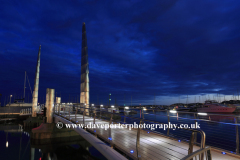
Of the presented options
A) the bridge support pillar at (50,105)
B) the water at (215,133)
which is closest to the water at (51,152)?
the bridge support pillar at (50,105)

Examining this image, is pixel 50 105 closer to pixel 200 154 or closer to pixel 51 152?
pixel 51 152

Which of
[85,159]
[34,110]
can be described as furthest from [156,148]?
[34,110]

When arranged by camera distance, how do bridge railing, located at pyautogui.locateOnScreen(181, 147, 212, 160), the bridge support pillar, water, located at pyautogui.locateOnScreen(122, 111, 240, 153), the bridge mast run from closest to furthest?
bridge railing, located at pyautogui.locateOnScreen(181, 147, 212, 160), water, located at pyautogui.locateOnScreen(122, 111, 240, 153), the bridge support pillar, the bridge mast

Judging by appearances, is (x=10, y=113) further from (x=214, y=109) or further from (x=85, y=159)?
(x=214, y=109)

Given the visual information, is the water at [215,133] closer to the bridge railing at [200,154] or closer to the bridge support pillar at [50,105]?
the bridge railing at [200,154]

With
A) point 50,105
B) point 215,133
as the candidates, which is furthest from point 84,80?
point 215,133

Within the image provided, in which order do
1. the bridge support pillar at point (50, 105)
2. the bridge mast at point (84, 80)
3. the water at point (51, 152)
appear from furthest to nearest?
the bridge mast at point (84, 80) < the bridge support pillar at point (50, 105) < the water at point (51, 152)

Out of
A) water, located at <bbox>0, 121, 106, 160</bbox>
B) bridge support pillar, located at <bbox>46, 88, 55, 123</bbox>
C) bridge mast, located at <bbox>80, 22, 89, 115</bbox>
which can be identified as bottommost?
water, located at <bbox>0, 121, 106, 160</bbox>

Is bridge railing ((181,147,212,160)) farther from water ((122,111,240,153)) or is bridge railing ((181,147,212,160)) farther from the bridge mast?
the bridge mast

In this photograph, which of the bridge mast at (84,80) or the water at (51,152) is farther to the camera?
the bridge mast at (84,80)

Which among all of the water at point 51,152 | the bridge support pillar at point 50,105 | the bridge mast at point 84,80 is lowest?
the water at point 51,152

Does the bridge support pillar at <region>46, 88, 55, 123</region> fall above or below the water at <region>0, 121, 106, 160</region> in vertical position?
above

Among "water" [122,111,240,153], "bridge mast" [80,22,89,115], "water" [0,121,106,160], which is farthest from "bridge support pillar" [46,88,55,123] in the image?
"water" [122,111,240,153]

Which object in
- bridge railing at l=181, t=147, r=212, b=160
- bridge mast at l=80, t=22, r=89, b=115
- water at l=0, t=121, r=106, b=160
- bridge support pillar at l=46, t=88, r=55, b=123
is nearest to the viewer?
bridge railing at l=181, t=147, r=212, b=160
